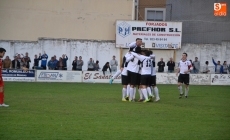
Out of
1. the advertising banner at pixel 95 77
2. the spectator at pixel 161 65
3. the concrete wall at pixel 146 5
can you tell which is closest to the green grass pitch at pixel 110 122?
the advertising banner at pixel 95 77

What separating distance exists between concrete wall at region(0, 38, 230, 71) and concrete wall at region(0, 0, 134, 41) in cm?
199

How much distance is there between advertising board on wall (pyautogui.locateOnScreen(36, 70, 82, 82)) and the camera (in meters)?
43.1

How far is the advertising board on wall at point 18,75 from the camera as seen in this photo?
4272 centimetres

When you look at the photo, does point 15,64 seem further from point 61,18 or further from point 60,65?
point 61,18

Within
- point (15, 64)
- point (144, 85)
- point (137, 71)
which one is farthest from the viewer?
point (15, 64)

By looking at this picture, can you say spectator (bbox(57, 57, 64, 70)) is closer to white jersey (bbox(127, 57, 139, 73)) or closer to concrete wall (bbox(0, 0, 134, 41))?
concrete wall (bbox(0, 0, 134, 41))

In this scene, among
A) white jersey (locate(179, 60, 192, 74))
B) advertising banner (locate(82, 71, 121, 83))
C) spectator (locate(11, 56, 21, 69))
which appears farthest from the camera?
spectator (locate(11, 56, 21, 69))

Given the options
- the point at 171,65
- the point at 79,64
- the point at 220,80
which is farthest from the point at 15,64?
the point at 220,80

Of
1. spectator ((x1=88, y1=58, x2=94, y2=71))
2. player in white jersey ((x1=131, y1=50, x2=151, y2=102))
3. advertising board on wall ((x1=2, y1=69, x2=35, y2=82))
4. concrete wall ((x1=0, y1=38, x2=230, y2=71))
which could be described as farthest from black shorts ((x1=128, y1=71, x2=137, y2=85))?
concrete wall ((x1=0, y1=38, x2=230, y2=71))

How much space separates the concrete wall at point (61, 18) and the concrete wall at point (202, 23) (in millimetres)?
6621

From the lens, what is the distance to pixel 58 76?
43500 millimetres

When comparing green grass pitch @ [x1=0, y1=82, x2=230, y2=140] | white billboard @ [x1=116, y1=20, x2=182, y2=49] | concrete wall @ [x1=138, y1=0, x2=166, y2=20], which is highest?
concrete wall @ [x1=138, y1=0, x2=166, y2=20]

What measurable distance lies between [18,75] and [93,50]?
8937 millimetres

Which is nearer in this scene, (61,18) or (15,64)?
(15,64)
